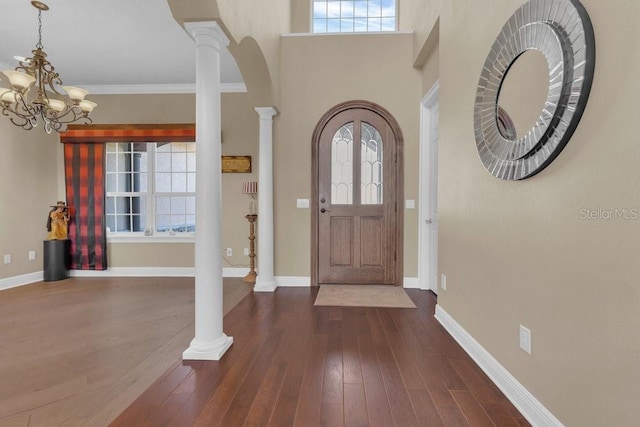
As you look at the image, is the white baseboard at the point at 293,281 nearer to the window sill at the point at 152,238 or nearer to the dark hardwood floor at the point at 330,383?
the dark hardwood floor at the point at 330,383

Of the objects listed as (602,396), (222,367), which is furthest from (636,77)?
(222,367)

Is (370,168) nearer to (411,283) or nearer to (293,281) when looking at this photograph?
(411,283)

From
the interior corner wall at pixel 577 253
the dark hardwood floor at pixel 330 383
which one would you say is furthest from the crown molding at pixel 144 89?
the interior corner wall at pixel 577 253

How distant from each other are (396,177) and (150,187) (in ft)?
12.4

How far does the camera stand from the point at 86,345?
99.3 inches

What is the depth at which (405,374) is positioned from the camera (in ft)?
6.74

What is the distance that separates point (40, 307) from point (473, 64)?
479cm

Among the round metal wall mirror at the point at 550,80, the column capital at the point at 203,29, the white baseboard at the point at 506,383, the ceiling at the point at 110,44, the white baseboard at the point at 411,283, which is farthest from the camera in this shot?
the white baseboard at the point at 411,283

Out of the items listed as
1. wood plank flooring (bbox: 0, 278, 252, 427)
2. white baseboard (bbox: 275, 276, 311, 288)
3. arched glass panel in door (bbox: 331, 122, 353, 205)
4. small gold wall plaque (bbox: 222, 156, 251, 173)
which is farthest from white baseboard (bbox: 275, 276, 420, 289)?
small gold wall plaque (bbox: 222, 156, 251, 173)

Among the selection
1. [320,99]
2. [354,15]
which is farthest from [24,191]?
[354,15]

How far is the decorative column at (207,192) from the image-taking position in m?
2.27

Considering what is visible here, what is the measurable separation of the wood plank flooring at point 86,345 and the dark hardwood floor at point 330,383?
0.24 metres

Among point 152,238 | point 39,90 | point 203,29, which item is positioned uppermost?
point 203,29

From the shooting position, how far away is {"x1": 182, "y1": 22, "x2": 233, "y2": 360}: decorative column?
2.27 meters
